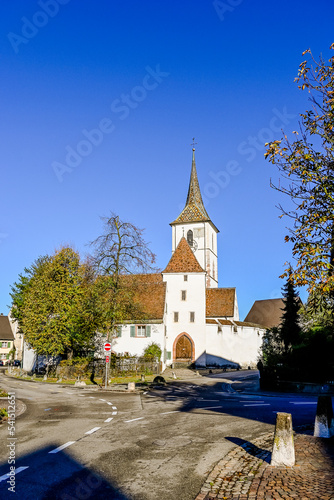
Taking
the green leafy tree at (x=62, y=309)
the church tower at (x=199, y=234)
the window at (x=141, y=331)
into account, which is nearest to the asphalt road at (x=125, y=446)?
the green leafy tree at (x=62, y=309)

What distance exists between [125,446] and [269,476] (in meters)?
3.43

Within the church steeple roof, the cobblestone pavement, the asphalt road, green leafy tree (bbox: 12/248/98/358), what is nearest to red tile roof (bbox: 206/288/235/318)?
green leafy tree (bbox: 12/248/98/358)

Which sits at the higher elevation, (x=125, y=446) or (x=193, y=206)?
(x=193, y=206)

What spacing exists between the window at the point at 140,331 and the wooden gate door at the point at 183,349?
5.21m

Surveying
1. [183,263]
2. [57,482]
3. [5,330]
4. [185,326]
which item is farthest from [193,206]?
[57,482]

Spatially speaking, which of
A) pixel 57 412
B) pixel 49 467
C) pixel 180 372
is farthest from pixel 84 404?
pixel 180 372

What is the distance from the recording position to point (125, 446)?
8992 millimetres

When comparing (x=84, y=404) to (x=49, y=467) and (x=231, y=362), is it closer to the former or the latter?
(x=49, y=467)

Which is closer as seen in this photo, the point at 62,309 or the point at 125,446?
the point at 125,446

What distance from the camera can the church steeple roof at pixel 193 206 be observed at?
7718 cm

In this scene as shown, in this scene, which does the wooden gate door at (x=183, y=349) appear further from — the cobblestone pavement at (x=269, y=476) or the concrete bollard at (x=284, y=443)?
the concrete bollard at (x=284, y=443)

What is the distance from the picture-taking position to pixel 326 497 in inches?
219

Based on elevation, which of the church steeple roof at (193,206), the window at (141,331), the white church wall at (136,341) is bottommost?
the white church wall at (136,341)

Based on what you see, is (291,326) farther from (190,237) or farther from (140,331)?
(190,237)
